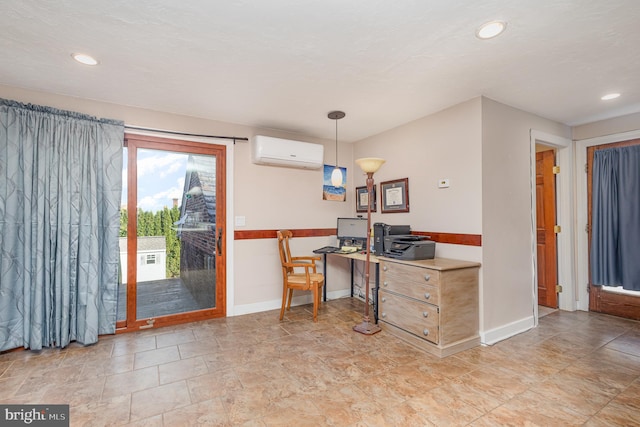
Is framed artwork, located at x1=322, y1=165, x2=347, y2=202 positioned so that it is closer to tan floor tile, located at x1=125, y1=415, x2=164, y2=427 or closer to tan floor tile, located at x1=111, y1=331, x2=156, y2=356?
tan floor tile, located at x1=111, y1=331, x2=156, y2=356

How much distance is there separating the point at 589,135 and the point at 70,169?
5.97 metres

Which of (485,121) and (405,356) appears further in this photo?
(485,121)

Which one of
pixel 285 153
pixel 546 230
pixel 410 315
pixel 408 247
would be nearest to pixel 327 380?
pixel 410 315

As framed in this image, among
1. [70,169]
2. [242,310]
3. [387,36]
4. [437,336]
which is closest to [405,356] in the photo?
[437,336]

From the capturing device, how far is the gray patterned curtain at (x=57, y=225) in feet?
8.44

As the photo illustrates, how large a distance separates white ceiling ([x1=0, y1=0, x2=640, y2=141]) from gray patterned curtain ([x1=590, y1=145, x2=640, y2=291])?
2.12 ft

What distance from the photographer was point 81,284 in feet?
9.18

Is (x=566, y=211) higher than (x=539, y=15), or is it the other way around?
(x=539, y=15)

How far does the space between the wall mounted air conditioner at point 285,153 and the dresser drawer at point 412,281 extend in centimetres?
175

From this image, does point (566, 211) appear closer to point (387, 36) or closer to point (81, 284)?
point (387, 36)

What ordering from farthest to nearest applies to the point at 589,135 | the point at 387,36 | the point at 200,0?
1. the point at 589,135
2. the point at 387,36
3. the point at 200,0

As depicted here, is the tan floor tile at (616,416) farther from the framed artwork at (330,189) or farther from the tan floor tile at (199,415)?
the framed artwork at (330,189)

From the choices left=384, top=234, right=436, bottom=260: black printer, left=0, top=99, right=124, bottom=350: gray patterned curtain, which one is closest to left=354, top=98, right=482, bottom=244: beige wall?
left=384, top=234, right=436, bottom=260: black printer

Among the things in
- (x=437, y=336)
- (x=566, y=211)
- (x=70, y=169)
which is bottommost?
(x=437, y=336)
